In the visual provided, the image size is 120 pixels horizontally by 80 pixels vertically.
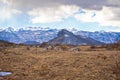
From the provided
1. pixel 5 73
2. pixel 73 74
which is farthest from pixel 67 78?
pixel 5 73

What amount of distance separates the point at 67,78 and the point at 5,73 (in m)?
6.51

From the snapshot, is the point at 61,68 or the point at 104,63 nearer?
the point at 61,68

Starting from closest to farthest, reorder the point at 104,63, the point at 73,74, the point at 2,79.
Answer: the point at 2,79 → the point at 73,74 → the point at 104,63

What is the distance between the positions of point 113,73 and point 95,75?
1.79 m

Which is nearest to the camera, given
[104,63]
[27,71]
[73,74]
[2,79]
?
[2,79]

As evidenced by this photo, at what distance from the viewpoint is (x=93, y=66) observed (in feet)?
100

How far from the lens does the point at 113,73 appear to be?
1044 inches

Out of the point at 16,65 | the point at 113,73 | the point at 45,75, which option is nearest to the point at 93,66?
the point at 113,73

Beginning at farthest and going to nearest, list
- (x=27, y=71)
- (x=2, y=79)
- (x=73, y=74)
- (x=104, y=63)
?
1. (x=104, y=63)
2. (x=27, y=71)
3. (x=73, y=74)
4. (x=2, y=79)

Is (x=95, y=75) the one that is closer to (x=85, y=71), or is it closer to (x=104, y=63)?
(x=85, y=71)

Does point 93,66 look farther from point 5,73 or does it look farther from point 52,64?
point 5,73

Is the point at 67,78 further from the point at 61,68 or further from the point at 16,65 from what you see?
the point at 16,65

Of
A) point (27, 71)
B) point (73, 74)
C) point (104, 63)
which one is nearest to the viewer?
point (73, 74)

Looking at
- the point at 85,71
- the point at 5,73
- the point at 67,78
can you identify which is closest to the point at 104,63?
the point at 85,71
